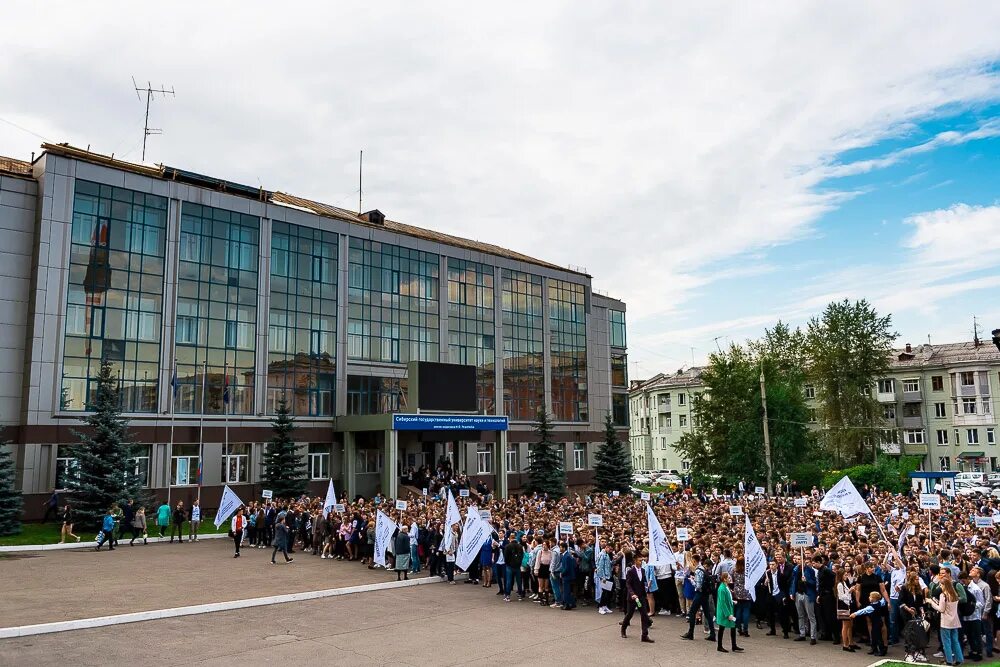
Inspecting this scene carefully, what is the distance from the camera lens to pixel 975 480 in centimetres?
6209

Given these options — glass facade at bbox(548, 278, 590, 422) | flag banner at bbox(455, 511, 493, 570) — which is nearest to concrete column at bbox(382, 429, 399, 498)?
flag banner at bbox(455, 511, 493, 570)

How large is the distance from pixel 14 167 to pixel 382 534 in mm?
31695

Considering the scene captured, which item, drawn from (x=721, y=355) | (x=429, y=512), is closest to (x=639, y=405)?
(x=721, y=355)

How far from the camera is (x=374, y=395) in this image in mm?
51062

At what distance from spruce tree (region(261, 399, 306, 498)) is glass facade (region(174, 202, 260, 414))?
3.28 meters

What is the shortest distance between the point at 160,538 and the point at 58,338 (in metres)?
12.9

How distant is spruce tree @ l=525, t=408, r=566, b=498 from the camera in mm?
52250

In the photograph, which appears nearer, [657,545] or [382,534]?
[657,545]

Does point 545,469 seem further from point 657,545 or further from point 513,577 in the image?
point 657,545

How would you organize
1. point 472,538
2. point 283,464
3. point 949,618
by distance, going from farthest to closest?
point 283,464
point 472,538
point 949,618

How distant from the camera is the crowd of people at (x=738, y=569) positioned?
14.2 metres

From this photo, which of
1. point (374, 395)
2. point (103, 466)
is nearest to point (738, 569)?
point (103, 466)

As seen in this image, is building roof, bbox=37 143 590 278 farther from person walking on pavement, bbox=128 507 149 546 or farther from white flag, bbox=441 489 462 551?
white flag, bbox=441 489 462 551

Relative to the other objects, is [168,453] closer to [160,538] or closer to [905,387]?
[160,538]
